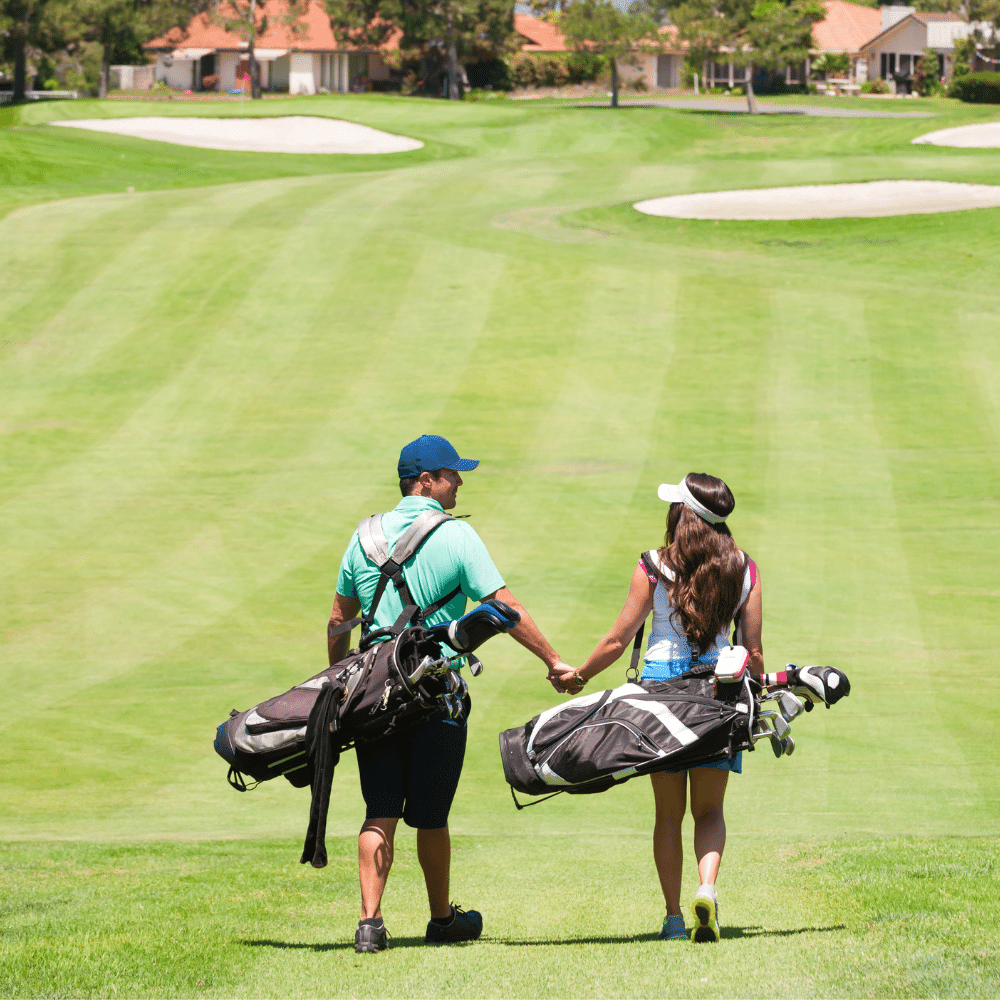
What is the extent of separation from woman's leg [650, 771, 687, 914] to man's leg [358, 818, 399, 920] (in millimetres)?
1045

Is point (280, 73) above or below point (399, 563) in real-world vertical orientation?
above

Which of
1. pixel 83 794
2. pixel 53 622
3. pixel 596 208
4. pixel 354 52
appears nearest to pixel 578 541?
pixel 53 622

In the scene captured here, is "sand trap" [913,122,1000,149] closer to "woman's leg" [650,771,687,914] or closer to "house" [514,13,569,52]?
"woman's leg" [650,771,687,914]

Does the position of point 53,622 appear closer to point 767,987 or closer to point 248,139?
point 767,987

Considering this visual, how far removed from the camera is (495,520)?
15.0 meters

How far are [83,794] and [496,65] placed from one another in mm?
76247

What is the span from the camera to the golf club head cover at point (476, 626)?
5.20 metres

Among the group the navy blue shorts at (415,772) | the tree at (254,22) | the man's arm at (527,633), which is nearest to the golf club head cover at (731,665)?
the man's arm at (527,633)

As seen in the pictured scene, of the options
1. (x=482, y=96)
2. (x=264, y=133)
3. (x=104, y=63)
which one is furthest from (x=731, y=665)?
(x=104, y=63)

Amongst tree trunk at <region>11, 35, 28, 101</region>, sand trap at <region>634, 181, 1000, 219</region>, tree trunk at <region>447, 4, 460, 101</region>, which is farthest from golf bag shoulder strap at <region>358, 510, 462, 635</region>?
tree trunk at <region>447, 4, 460, 101</region>

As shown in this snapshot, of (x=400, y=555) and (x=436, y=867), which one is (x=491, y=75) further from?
(x=436, y=867)

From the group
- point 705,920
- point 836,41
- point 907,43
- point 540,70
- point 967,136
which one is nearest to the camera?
point 705,920

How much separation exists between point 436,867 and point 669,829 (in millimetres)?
921

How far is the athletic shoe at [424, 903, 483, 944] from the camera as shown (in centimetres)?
546
